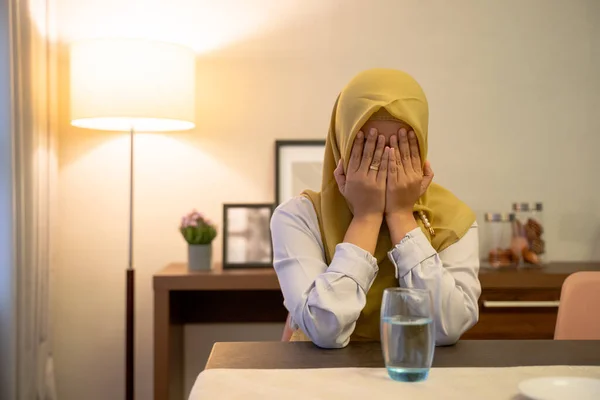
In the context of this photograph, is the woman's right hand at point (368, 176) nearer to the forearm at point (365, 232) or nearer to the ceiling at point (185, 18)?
the forearm at point (365, 232)

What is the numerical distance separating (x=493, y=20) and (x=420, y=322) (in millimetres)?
2377

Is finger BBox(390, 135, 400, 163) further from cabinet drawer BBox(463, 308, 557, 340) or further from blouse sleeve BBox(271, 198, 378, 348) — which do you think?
cabinet drawer BBox(463, 308, 557, 340)

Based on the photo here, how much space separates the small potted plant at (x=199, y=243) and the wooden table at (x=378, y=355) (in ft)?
4.65

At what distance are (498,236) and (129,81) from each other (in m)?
1.57

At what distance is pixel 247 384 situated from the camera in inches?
42.8

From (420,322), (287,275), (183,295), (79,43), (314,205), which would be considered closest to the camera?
(420,322)

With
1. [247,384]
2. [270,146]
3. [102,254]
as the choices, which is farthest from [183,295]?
[247,384]

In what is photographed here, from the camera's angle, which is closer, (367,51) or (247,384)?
(247,384)

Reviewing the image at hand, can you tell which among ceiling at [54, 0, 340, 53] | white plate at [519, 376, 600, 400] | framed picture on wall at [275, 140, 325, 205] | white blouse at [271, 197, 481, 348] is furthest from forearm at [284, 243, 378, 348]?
ceiling at [54, 0, 340, 53]

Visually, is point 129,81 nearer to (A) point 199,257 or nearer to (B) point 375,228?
(A) point 199,257

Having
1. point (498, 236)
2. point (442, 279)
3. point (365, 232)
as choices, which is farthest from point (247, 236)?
point (442, 279)

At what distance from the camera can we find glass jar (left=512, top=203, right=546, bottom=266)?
2895mm

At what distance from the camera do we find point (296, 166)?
306cm

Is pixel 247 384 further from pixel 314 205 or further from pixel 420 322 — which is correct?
pixel 314 205
